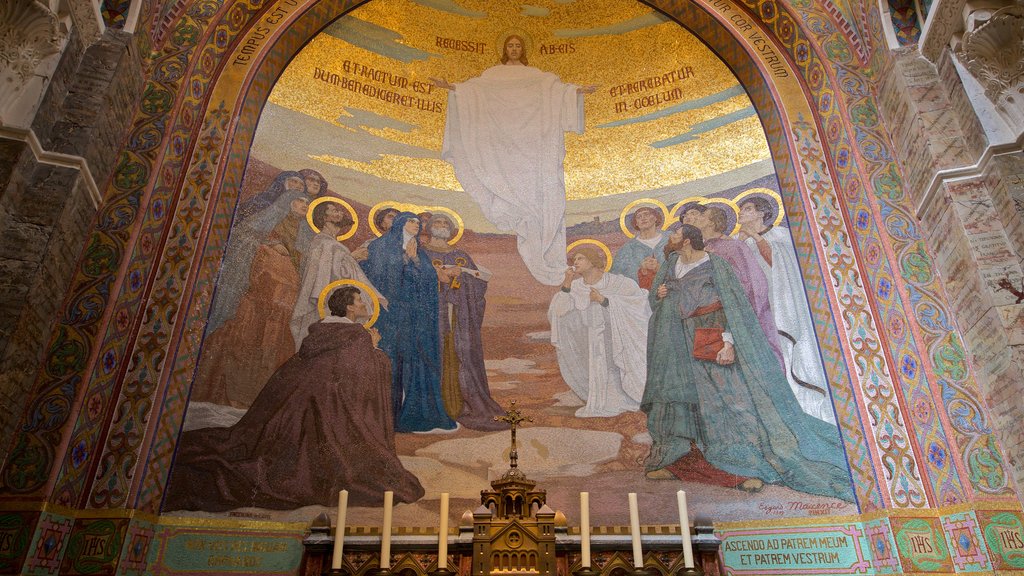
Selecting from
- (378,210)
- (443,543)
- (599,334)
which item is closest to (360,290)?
(378,210)

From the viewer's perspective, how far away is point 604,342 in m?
6.77

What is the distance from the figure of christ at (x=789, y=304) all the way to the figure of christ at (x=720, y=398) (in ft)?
Result: 0.42

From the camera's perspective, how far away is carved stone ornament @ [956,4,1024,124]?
4.79 meters

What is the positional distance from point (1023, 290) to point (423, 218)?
518cm

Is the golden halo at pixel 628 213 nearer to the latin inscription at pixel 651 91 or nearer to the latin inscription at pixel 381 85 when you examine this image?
the latin inscription at pixel 651 91

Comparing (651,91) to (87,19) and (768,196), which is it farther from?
(87,19)

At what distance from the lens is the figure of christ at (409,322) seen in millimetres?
6336

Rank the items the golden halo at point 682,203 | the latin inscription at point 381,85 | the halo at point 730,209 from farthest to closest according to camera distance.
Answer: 1. the latin inscription at point 381,85
2. the golden halo at point 682,203
3. the halo at point 730,209

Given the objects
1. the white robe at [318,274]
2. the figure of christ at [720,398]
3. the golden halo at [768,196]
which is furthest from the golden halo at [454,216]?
the golden halo at [768,196]

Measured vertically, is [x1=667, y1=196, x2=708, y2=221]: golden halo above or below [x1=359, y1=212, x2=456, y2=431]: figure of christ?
above

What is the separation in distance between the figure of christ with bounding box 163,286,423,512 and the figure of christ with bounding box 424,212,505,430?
0.60m

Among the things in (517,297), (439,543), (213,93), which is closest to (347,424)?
(439,543)

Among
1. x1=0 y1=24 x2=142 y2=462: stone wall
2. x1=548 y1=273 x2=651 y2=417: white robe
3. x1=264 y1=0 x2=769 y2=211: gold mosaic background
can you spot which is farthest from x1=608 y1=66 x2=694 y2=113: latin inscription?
x1=0 y1=24 x2=142 y2=462: stone wall
